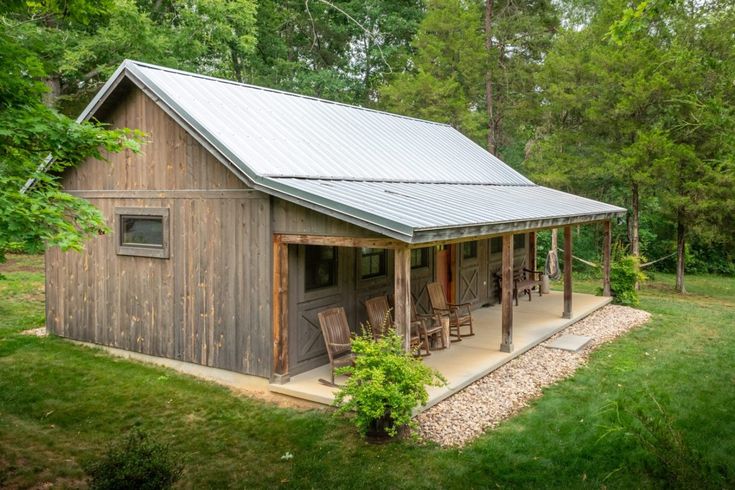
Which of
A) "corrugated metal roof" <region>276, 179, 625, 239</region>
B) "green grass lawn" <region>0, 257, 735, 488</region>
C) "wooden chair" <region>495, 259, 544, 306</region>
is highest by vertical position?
"corrugated metal roof" <region>276, 179, 625, 239</region>

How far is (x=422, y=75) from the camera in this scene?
69.3 feet

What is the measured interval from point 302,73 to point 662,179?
1416 centimetres

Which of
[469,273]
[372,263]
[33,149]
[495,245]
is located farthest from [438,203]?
[495,245]

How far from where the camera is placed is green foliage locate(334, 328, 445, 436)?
232 inches

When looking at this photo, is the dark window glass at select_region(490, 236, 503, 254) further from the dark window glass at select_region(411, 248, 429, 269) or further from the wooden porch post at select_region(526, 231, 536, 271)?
the dark window glass at select_region(411, 248, 429, 269)

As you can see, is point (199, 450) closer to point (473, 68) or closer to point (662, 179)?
point (662, 179)

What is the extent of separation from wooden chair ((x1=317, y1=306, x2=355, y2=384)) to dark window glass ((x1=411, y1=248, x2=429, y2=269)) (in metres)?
2.82

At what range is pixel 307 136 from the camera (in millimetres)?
9594

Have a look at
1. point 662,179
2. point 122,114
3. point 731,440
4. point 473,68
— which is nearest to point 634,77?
point 662,179

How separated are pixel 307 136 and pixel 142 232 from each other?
9.93 feet

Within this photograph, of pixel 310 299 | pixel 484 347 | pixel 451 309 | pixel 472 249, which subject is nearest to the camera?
pixel 310 299

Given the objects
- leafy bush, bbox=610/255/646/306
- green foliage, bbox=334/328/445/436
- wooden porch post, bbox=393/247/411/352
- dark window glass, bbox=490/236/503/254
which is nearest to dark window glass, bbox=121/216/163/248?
wooden porch post, bbox=393/247/411/352

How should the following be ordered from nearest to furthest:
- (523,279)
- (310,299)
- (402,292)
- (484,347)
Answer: (402,292)
(310,299)
(484,347)
(523,279)

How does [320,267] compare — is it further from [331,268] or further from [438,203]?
[438,203]
